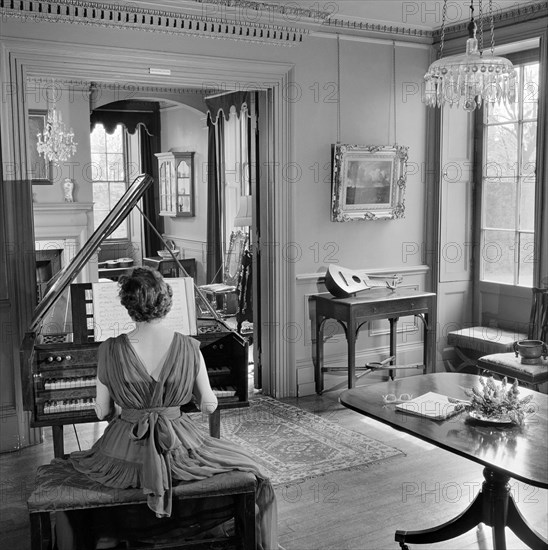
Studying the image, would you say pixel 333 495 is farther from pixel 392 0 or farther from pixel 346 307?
pixel 392 0

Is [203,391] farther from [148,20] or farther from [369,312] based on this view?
[148,20]

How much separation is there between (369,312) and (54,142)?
403cm

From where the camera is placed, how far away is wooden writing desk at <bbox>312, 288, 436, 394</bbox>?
6.10 m

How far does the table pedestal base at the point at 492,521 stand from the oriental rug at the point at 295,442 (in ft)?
3.78

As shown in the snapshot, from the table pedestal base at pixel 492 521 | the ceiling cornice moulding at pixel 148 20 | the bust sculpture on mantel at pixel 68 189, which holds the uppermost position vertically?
the ceiling cornice moulding at pixel 148 20

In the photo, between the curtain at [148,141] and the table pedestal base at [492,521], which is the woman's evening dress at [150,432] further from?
the curtain at [148,141]

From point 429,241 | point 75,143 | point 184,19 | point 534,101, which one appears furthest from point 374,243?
point 75,143

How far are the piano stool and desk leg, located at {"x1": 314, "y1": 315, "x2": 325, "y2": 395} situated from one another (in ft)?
10.1

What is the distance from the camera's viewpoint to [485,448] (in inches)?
122

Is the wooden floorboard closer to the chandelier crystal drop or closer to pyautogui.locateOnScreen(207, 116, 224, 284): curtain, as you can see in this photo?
the chandelier crystal drop

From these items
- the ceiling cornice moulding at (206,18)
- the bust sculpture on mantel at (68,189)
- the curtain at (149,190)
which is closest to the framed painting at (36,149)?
the bust sculpture on mantel at (68,189)

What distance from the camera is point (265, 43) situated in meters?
6.05

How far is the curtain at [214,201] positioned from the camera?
10250 millimetres

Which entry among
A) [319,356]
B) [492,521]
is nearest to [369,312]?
[319,356]
